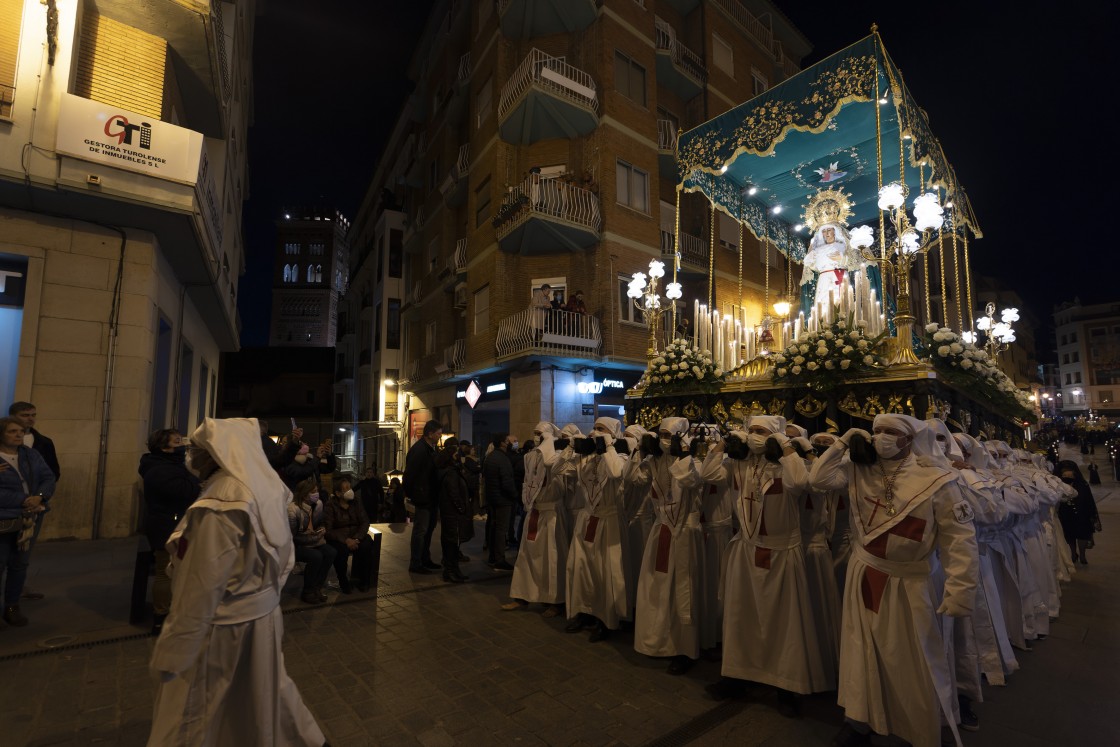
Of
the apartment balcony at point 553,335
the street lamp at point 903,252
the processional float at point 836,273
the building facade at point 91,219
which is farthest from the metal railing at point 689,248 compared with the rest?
the building facade at point 91,219

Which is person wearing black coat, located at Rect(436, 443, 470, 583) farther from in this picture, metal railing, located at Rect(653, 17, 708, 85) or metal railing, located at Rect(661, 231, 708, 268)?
metal railing, located at Rect(653, 17, 708, 85)

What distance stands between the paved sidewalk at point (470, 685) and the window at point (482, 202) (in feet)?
54.0

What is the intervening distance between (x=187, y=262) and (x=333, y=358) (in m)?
33.8

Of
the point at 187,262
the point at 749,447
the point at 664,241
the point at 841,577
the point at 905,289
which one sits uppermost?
the point at 664,241

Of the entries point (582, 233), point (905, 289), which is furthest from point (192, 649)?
point (582, 233)

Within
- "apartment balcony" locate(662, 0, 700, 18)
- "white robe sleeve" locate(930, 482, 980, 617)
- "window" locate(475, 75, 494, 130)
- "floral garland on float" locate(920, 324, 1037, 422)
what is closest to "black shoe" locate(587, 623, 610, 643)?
"white robe sleeve" locate(930, 482, 980, 617)

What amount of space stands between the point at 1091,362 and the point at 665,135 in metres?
87.4

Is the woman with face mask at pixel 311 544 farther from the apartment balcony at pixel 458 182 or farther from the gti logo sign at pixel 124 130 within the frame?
the apartment balcony at pixel 458 182

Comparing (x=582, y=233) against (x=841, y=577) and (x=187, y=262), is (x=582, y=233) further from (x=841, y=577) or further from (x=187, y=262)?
(x=841, y=577)

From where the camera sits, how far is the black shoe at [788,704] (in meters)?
4.15

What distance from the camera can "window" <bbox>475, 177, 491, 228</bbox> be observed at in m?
20.6

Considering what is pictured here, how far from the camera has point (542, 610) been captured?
6699 mm

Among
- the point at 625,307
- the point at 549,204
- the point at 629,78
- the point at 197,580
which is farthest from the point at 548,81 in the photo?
the point at 197,580

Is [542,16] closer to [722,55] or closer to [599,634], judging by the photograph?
[722,55]
